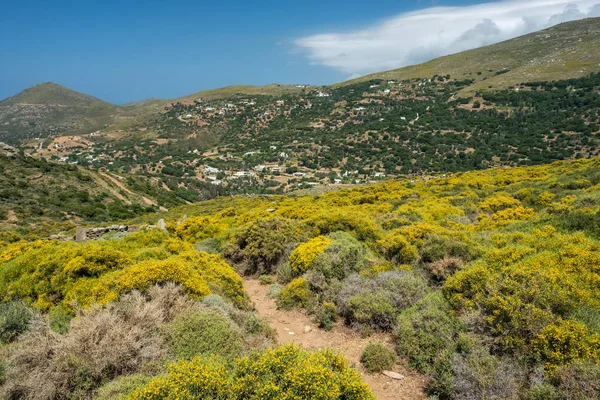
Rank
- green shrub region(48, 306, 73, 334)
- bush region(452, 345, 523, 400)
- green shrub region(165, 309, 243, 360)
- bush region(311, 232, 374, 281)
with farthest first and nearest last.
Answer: bush region(311, 232, 374, 281), green shrub region(48, 306, 73, 334), green shrub region(165, 309, 243, 360), bush region(452, 345, 523, 400)

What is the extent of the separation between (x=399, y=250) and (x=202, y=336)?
6049 millimetres

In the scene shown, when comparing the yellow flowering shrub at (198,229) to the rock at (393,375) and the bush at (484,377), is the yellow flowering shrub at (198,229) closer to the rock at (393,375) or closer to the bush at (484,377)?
the rock at (393,375)

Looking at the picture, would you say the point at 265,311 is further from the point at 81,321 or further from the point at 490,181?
the point at 490,181

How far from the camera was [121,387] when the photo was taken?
4141 mm

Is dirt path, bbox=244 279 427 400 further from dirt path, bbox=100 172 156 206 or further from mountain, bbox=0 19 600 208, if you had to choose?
dirt path, bbox=100 172 156 206

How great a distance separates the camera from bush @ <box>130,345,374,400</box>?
356cm

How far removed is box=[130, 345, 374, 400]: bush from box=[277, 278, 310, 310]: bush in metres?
4.06

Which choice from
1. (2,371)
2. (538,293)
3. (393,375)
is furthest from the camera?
(393,375)

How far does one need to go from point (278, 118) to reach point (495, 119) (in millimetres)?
79888

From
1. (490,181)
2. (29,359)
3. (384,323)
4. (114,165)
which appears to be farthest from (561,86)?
(114,165)

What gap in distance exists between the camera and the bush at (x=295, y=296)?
816 centimetres

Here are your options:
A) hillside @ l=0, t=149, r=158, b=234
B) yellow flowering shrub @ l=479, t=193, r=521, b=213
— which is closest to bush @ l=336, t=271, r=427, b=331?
yellow flowering shrub @ l=479, t=193, r=521, b=213

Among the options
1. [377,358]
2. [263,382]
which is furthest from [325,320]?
[263,382]

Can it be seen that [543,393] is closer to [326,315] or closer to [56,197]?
[326,315]
